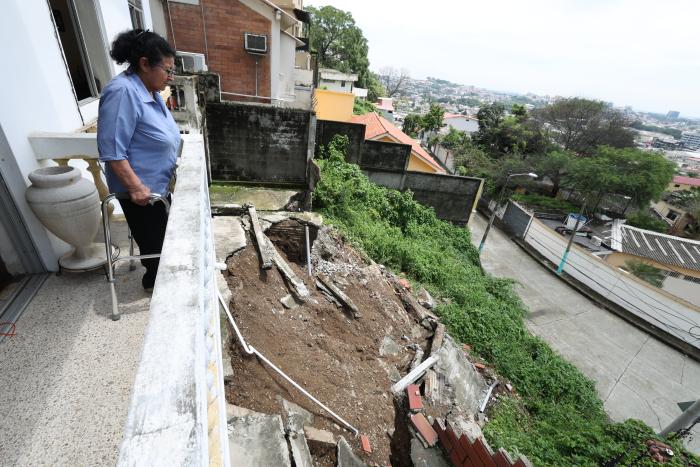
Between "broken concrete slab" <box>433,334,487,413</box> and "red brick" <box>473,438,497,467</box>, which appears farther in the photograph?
"broken concrete slab" <box>433,334,487,413</box>

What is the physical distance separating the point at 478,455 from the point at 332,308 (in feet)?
9.13

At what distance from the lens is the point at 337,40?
3381cm

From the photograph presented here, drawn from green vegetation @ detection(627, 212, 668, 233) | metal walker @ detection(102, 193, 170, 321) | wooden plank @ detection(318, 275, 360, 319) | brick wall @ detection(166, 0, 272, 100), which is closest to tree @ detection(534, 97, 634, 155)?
green vegetation @ detection(627, 212, 668, 233)

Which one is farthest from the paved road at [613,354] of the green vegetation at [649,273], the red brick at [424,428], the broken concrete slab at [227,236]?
the broken concrete slab at [227,236]

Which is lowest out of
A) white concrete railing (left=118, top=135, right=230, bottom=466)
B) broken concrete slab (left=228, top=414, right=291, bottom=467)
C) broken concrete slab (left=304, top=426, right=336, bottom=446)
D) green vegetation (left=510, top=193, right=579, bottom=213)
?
green vegetation (left=510, top=193, right=579, bottom=213)

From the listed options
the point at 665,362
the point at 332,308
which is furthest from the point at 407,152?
the point at 665,362

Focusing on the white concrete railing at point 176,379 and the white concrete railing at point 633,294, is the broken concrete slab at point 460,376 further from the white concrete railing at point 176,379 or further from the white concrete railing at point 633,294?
the white concrete railing at point 633,294

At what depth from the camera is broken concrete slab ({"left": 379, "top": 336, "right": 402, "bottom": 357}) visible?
17.9ft

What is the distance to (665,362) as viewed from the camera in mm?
11625

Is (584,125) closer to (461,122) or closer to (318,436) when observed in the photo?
(461,122)

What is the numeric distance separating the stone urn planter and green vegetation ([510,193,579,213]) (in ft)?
89.0

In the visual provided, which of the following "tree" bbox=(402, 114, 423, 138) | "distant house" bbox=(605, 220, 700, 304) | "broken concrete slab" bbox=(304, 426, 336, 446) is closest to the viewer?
"broken concrete slab" bbox=(304, 426, 336, 446)

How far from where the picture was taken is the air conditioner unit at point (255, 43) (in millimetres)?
10672

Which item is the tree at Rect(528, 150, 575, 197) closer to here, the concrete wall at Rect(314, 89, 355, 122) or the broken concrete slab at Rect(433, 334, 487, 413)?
the concrete wall at Rect(314, 89, 355, 122)
